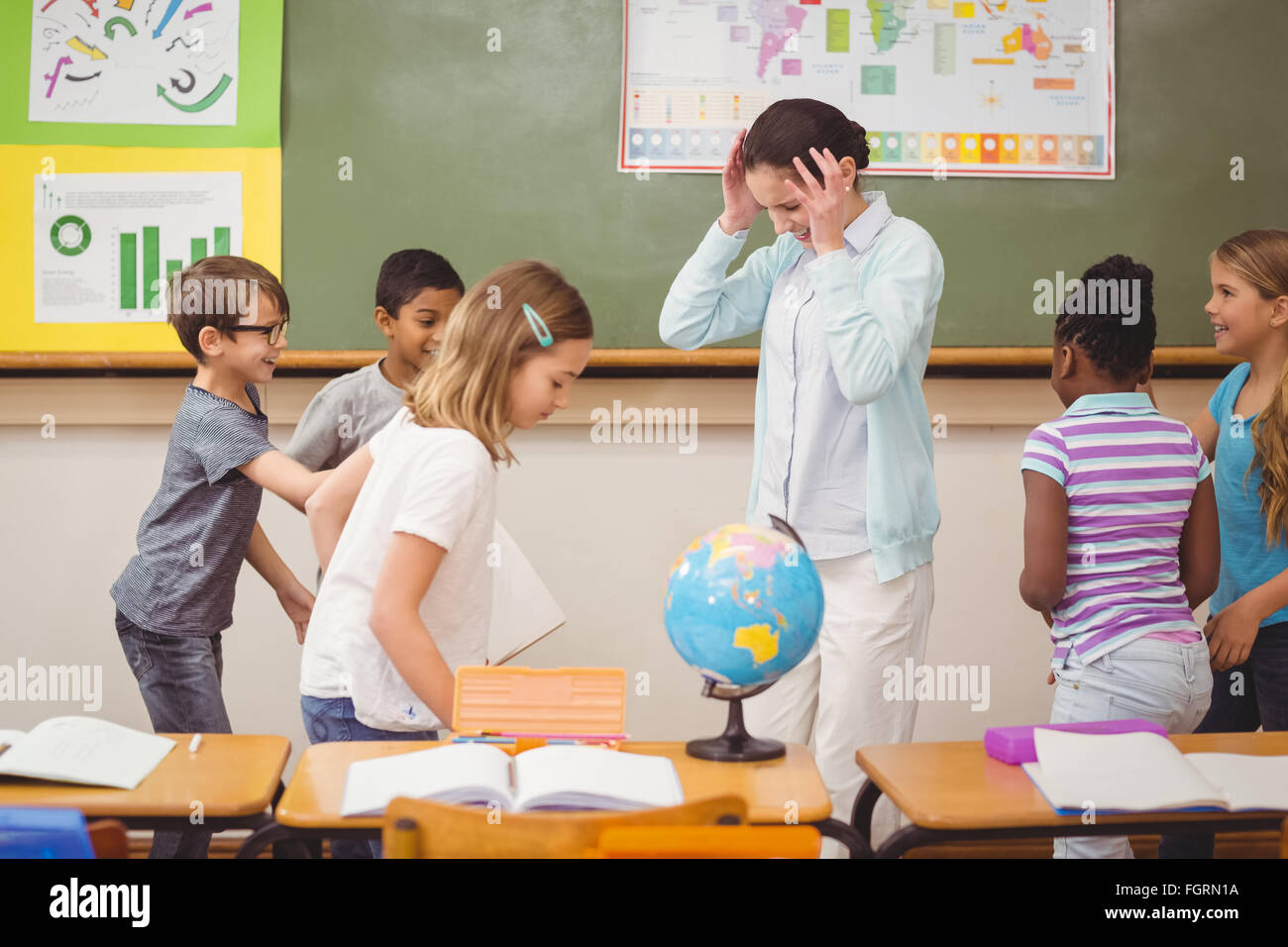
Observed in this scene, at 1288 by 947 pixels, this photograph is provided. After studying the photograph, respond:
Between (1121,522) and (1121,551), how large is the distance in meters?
0.04

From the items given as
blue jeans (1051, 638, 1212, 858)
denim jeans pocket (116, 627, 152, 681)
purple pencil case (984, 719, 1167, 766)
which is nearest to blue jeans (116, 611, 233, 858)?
denim jeans pocket (116, 627, 152, 681)

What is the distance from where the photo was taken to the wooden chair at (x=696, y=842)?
109cm

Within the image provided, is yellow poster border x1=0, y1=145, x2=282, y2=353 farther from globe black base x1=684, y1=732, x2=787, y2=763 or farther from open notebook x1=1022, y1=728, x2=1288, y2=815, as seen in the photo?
open notebook x1=1022, y1=728, x2=1288, y2=815

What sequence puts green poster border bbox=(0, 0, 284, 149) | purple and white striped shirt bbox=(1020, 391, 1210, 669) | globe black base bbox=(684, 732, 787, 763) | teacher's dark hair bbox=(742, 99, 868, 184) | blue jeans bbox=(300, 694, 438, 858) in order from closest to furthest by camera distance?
globe black base bbox=(684, 732, 787, 763), blue jeans bbox=(300, 694, 438, 858), purple and white striped shirt bbox=(1020, 391, 1210, 669), teacher's dark hair bbox=(742, 99, 868, 184), green poster border bbox=(0, 0, 284, 149)

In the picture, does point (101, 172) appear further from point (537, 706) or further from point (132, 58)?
point (537, 706)

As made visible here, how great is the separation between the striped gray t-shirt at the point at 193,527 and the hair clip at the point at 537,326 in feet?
2.24

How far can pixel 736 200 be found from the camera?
209 cm

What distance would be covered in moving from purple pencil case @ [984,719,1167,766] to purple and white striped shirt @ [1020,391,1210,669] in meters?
0.19

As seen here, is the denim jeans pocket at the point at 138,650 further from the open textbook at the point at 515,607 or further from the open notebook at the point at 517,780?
the open notebook at the point at 517,780

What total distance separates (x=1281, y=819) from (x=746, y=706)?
873 millimetres

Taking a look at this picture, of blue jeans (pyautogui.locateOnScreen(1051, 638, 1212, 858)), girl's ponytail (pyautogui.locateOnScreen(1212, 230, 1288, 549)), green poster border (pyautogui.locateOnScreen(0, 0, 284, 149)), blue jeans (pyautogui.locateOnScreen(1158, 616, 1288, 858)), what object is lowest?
blue jeans (pyautogui.locateOnScreen(1158, 616, 1288, 858))

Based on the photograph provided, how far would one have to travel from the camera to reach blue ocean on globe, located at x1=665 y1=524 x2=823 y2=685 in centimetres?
138
